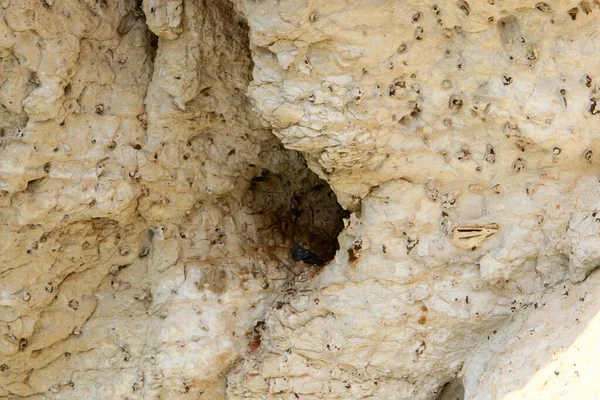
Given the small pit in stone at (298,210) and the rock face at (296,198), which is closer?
the rock face at (296,198)

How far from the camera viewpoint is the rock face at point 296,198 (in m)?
2.08

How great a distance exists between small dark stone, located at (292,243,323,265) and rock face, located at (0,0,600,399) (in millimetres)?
52

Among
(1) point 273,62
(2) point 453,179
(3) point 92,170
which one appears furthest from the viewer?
(3) point 92,170

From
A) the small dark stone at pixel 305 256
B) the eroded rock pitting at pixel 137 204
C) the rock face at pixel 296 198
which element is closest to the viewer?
the rock face at pixel 296 198

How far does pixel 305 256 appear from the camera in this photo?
287 centimetres

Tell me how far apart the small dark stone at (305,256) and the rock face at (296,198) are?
52 millimetres

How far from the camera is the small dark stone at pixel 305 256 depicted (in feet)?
9.39

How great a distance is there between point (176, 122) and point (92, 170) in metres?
0.30

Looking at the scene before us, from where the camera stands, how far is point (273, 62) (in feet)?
7.00

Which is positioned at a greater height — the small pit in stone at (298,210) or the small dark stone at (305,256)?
the small pit in stone at (298,210)

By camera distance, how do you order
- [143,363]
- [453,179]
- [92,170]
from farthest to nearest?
[143,363] → [92,170] → [453,179]

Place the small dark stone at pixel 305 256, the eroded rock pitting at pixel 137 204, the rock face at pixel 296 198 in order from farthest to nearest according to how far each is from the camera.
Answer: the small dark stone at pixel 305 256 < the eroded rock pitting at pixel 137 204 < the rock face at pixel 296 198

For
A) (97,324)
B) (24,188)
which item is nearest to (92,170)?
(24,188)

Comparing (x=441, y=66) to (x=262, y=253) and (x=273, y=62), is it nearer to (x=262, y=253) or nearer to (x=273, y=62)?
(x=273, y=62)
